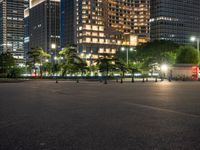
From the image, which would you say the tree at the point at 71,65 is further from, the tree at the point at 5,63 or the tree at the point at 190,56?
the tree at the point at 190,56

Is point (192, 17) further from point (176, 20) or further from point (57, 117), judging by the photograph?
point (57, 117)

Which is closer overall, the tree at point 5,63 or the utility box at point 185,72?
the utility box at point 185,72

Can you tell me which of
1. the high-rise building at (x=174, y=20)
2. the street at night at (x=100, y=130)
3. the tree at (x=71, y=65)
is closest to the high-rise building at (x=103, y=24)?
the high-rise building at (x=174, y=20)

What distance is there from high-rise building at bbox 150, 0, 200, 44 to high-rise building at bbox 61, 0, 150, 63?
626cm

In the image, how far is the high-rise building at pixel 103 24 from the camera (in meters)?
152

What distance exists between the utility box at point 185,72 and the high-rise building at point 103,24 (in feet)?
272

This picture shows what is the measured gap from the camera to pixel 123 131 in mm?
8336

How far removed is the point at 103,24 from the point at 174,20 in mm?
50500

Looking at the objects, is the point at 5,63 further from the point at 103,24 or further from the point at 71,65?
the point at 103,24

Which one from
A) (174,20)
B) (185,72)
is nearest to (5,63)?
(185,72)

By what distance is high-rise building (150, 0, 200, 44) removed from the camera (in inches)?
7101

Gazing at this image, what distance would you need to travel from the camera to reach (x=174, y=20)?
184 m

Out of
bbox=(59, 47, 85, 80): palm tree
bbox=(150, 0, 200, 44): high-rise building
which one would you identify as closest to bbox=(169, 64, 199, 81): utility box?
bbox=(59, 47, 85, 80): palm tree

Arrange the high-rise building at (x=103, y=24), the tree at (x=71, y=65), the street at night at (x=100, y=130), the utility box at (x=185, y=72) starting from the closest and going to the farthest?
the street at night at (x=100, y=130), the utility box at (x=185, y=72), the tree at (x=71, y=65), the high-rise building at (x=103, y=24)
